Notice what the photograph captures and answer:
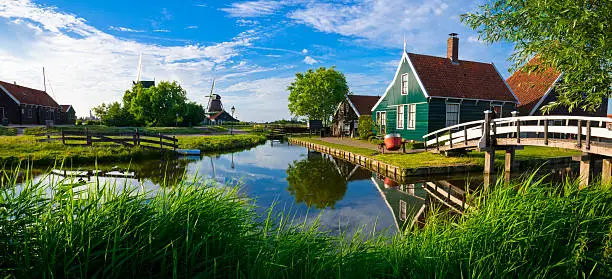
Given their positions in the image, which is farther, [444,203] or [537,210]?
[444,203]

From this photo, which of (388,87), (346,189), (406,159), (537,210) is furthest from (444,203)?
(388,87)

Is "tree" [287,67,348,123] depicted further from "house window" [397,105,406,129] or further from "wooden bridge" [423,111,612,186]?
"wooden bridge" [423,111,612,186]

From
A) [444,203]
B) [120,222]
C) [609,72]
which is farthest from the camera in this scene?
[444,203]

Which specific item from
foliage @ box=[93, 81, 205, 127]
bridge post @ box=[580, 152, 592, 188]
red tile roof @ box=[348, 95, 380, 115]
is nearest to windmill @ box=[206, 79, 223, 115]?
foliage @ box=[93, 81, 205, 127]

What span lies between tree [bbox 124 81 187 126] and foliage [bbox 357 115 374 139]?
31.2m

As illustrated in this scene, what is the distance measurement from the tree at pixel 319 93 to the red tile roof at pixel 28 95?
35.5 metres

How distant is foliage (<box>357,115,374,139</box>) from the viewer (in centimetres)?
2586

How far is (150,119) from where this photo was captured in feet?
157

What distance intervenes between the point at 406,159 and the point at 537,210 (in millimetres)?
10080

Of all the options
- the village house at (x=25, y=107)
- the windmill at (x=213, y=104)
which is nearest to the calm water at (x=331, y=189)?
the village house at (x=25, y=107)

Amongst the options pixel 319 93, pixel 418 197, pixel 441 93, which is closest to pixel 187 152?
pixel 418 197

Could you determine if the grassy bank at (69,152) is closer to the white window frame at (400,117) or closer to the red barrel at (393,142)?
the red barrel at (393,142)

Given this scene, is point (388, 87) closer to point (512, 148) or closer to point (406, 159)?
point (406, 159)

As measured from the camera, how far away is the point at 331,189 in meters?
10.4
